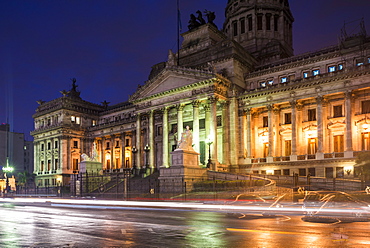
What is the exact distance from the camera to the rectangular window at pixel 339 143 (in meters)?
45.2

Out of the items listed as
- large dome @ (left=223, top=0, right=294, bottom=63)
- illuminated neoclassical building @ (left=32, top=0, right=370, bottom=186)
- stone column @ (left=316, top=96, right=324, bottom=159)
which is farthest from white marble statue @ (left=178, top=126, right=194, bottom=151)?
large dome @ (left=223, top=0, right=294, bottom=63)

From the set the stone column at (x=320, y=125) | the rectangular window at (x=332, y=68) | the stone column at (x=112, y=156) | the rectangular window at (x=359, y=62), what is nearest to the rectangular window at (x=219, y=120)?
the stone column at (x=320, y=125)

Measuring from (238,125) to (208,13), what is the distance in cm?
2545

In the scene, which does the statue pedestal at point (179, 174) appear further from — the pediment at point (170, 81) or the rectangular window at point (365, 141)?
the rectangular window at point (365, 141)

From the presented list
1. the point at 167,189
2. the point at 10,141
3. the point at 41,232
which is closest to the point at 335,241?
the point at 41,232

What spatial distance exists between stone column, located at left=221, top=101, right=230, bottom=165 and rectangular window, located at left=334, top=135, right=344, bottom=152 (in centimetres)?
1348

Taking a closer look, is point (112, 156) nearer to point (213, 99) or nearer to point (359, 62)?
point (213, 99)

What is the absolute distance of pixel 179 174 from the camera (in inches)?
1465

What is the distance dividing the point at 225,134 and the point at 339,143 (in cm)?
1439

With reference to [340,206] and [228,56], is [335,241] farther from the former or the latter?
[228,56]

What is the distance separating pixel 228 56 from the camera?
5181 cm

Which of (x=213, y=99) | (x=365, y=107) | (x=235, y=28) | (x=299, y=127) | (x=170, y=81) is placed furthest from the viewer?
(x=235, y=28)

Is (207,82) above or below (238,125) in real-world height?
above

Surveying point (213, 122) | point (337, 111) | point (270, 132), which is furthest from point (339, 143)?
point (213, 122)
